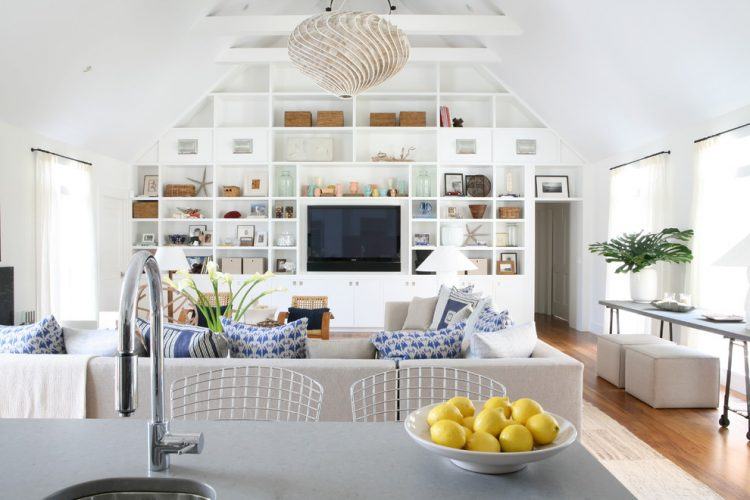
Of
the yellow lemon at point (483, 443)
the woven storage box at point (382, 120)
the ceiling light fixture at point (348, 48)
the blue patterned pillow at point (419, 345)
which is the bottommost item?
the blue patterned pillow at point (419, 345)

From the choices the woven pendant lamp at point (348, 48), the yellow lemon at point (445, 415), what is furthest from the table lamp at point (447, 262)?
the yellow lemon at point (445, 415)

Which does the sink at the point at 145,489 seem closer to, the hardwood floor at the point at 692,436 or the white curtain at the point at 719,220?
the hardwood floor at the point at 692,436

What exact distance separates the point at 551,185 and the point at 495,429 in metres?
7.18

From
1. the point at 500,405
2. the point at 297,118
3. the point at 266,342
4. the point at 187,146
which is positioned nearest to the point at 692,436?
the point at 266,342

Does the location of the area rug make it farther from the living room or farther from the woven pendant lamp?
the woven pendant lamp

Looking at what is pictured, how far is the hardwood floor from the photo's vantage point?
9.45 feet

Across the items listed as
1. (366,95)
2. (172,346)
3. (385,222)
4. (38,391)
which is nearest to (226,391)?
(172,346)

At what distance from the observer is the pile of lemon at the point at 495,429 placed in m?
1.01

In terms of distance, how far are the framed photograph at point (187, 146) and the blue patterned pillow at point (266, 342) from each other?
5.44 meters

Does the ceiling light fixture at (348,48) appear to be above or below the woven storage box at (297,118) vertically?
below

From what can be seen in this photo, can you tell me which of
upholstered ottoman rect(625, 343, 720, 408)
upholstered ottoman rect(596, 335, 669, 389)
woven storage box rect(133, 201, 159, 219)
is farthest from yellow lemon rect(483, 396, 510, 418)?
woven storage box rect(133, 201, 159, 219)

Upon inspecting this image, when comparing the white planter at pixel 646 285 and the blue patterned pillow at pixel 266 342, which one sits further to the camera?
the white planter at pixel 646 285

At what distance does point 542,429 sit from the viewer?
102 centimetres

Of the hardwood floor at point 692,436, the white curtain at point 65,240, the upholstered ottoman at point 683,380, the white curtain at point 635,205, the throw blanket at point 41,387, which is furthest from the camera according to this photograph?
the white curtain at point 635,205
